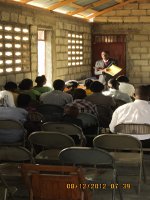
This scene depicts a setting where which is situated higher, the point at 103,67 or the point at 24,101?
the point at 103,67

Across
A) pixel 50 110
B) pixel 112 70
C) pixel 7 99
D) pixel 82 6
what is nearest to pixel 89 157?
pixel 50 110

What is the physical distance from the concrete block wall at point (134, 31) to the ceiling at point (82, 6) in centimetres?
29

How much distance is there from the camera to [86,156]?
3.78 m

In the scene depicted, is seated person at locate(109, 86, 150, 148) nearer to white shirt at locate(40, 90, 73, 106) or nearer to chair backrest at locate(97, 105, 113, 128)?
chair backrest at locate(97, 105, 113, 128)

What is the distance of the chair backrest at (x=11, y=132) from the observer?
16.7ft

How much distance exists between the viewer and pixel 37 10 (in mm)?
10836

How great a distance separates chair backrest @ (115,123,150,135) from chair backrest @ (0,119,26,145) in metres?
1.24

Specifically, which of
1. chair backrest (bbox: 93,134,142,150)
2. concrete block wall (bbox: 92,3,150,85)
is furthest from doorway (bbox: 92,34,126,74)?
chair backrest (bbox: 93,134,142,150)

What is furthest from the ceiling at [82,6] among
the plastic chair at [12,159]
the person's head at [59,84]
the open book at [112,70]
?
the plastic chair at [12,159]

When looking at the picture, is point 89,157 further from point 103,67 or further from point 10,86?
point 103,67

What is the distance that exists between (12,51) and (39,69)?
90.9 inches

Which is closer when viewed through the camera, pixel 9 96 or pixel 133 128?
pixel 133 128

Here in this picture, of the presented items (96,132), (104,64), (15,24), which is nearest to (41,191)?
(96,132)

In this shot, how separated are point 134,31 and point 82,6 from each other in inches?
141
